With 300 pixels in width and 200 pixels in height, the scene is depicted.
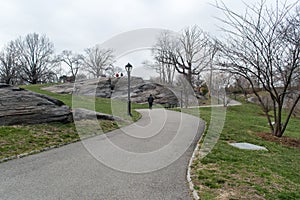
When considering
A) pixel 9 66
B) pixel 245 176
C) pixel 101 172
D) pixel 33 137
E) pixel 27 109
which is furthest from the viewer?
pixel 9 66

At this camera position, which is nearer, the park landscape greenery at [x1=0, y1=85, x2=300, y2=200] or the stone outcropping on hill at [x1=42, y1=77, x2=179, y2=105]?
the park landscape greenery at [x1=0, y1=85, x2=300, y2=200]

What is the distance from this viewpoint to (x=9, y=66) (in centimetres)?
4741

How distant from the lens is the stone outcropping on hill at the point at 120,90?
33094 millimetres

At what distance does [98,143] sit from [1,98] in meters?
4.57

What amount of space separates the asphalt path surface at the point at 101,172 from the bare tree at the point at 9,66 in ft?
154

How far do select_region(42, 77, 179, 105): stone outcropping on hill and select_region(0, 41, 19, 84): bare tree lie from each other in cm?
1602

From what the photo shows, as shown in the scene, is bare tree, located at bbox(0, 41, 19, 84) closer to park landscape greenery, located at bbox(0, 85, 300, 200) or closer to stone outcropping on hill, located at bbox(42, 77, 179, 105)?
stone outcropping on hill, located at bbox(42, 77, 179, 105)

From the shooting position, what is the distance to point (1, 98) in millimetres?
9023

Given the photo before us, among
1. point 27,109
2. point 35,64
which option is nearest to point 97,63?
point 35,64

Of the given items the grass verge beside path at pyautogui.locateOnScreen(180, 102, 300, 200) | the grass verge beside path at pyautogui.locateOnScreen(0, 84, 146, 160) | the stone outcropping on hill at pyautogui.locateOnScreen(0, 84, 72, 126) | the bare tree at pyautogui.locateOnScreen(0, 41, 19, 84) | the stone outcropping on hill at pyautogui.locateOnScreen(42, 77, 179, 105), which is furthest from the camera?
the bare tree at pyautogui.locateOnScreen(0, 41, 19, 84)

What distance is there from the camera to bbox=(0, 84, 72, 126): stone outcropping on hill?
28.5ft

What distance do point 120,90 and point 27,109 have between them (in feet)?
87.3

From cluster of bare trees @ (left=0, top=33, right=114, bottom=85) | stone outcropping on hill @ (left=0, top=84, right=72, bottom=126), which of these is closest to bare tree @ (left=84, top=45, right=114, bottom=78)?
cluster of bare trees @ (left=0, top=33, right=114, bottom=85)

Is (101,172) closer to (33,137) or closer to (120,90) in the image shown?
(33,137)
